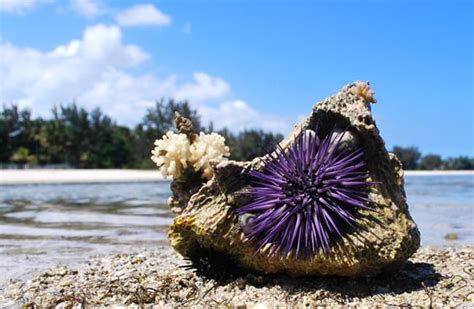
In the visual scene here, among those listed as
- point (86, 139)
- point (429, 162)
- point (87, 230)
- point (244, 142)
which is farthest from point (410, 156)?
point (87, 230)

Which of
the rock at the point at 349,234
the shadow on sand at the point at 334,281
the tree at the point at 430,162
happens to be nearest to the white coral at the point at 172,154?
the rock at the point at 349,234

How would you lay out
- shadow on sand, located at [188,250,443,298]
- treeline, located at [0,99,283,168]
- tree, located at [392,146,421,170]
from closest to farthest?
1. shadow on sand, located at [188,250,443,298]
2. treeline, located at [0,99,283,168]
3. tree, located at [392,146,421,170]

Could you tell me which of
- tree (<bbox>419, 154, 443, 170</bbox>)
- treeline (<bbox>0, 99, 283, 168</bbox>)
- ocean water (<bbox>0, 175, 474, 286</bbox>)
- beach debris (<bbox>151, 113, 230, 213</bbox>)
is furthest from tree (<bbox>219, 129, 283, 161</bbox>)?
beach debris (<bbox>151, 113, 230, 213</bbox>)

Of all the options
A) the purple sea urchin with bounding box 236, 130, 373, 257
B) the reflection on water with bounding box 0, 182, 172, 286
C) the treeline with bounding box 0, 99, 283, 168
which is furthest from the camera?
the treeline with bounding box 0, 99, 283, 168

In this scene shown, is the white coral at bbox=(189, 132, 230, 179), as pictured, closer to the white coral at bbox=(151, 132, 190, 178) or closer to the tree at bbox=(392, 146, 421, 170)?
the white coral at bbox=(151, 132, 190, 178)

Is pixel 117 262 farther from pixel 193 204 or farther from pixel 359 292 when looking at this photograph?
pixel 359 292

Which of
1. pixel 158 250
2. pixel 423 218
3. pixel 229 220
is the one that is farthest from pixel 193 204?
pixel 423 218
